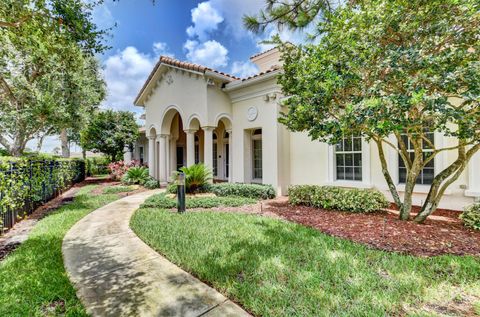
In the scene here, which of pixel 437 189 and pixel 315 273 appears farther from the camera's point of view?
pixel 437 189

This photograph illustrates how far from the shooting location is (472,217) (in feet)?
19.5

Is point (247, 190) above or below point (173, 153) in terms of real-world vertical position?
below

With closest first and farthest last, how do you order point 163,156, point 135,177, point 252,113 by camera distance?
point 252,113 → point 163,156 → point 135,177

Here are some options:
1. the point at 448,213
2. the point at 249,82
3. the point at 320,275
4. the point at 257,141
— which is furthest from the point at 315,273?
the point at 257,141

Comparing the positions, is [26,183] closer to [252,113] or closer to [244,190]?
[244,190]

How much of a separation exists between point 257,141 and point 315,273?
913 cm

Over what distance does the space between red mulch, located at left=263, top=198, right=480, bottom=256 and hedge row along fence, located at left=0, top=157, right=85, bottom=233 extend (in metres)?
7.44

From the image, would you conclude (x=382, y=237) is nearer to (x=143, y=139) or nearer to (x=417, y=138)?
(x=417, y=138)

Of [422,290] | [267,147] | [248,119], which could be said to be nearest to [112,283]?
[422,290]

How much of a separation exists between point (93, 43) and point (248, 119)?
6.88 meters

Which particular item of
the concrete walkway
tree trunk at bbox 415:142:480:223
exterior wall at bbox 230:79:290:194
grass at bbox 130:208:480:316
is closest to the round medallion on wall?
exterior wall at bbox 230:79:290:194

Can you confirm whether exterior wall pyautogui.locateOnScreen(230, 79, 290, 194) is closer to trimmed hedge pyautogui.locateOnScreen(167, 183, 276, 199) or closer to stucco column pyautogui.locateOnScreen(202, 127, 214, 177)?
trimmed hedge pyautogui.locateOnScreen(167, 183, 276, 199)

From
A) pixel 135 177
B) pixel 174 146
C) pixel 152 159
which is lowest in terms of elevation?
pixel 135 177

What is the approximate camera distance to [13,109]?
13.8 m
